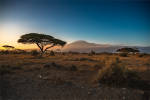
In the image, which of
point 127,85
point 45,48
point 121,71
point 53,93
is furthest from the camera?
point 45,48

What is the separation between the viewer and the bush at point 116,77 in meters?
4.32

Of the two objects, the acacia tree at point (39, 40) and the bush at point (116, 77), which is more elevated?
the acacia tree at point (39, 40)

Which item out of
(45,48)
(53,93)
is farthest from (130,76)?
(45,48)

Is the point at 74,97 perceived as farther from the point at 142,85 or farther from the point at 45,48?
the point at 45,48

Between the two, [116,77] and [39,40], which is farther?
[39,40]

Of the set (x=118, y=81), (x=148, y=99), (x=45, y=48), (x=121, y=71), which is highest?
(x=45, y=48)

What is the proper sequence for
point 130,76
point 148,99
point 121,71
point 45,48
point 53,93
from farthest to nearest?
point 45,48
point 130,76
point 121,71
point 53,93
point 148,99

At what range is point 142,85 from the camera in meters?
4.29

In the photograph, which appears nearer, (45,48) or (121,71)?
(121,71)

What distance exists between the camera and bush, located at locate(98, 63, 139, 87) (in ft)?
14.2

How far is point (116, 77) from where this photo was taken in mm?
4426

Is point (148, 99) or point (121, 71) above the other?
point (121, 71)

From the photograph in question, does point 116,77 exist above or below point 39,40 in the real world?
below

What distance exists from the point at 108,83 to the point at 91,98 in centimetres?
138
